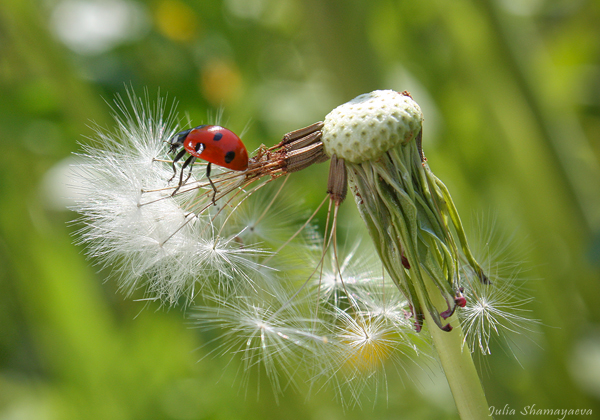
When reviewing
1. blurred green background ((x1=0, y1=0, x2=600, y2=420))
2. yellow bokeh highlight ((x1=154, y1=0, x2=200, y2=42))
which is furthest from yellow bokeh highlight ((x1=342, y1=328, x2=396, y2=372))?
yellow bokeh highlight ((x1=154, y1=0, x2=200, y2=42))

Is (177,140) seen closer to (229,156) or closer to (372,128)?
(229,156)

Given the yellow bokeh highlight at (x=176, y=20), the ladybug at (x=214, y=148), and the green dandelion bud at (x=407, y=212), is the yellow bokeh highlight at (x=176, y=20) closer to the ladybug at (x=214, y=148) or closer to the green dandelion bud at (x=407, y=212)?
the ladybug at (x=214, y=148)

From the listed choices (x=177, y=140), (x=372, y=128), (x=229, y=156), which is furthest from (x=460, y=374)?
(x=177, y=140)

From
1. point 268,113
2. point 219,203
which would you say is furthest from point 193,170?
point 268,113

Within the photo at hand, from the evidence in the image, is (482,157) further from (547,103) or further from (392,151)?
(392,151)

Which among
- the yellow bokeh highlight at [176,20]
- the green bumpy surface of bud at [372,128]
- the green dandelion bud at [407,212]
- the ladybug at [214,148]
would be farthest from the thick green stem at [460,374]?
the yellow bokeh highlight at [176,20]
